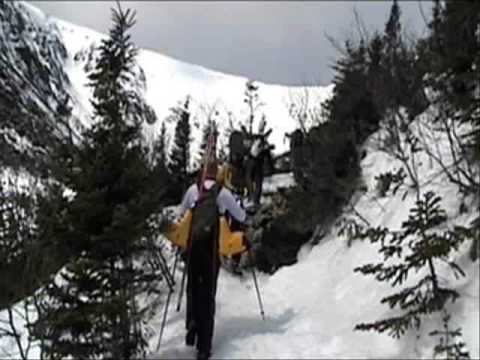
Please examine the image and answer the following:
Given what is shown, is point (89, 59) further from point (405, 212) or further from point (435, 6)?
point (435, 6)

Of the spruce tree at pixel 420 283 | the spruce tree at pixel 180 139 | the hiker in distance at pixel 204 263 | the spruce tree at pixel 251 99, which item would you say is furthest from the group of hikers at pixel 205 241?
the spruce tree at pixel 251 99

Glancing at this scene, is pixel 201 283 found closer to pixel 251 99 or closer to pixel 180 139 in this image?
pixel 251 99

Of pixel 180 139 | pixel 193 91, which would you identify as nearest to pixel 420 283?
pixel 180 139

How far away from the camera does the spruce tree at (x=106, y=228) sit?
25.0 ft

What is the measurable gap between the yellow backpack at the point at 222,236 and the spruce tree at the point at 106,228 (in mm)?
398

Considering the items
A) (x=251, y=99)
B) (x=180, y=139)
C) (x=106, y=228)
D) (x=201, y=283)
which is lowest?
(x=201, y=283)

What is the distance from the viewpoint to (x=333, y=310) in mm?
9922

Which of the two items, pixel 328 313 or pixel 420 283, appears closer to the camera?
pixel 420 283

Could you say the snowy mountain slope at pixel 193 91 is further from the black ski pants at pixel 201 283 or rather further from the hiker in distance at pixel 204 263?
the black ski pants at pixel 201 283

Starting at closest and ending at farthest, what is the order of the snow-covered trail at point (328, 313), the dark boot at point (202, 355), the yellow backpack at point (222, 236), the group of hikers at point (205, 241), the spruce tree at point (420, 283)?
the spruce tree at point (420, 283), the snow-covered trail at point (328, 313), the dark boot at point (202, 355), the group of hikers at point (205, 241), the yellow backpack at point (222, 236)

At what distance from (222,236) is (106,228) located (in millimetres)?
1485

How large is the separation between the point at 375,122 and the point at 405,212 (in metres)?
5.01

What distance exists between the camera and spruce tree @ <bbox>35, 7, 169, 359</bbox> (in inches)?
299

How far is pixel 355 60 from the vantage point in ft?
51.2
